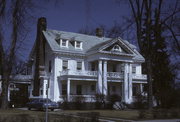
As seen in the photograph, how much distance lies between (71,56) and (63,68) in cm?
204

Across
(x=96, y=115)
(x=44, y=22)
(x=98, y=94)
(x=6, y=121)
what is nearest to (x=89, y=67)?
(x=98, y=94)

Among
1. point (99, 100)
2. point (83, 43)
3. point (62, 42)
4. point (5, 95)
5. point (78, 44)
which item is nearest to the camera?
point (5, 95)

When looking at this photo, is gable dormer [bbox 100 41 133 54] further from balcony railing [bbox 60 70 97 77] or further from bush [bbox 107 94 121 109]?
bush [bbox 107 94 121 109]

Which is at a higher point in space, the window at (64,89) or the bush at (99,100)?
the window at (64,89)

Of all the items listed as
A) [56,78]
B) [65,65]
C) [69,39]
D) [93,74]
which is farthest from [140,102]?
[69,39]

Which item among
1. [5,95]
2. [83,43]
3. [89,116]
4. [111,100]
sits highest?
[83,43]

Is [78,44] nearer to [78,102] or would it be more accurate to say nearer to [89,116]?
[78,102]

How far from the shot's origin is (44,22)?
40781 mm

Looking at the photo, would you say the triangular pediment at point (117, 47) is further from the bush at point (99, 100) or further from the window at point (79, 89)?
the bush at point (99, 100)

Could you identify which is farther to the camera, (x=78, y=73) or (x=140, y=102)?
(x=140, y=102)

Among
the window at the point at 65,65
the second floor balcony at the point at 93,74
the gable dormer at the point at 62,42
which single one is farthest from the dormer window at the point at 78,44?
the second floor balcony at the point at 93,74

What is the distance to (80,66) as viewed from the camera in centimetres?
4009

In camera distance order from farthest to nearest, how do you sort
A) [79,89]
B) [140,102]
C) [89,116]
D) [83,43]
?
[83,43]
[79,89]
[140,102]
[89,116]

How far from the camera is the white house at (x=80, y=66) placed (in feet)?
124
